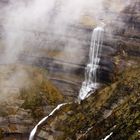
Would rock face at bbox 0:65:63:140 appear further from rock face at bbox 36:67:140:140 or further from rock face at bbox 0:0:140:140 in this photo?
rock face at bbox 36:67:140:140

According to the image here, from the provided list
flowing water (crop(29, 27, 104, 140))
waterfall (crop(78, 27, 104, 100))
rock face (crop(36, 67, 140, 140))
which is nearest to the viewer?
rock face (crop(36, 67, 140, 140))

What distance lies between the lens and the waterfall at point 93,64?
104631mm

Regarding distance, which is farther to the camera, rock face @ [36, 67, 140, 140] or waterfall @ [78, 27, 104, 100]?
waterfall @ [78, 27, 104, 100]

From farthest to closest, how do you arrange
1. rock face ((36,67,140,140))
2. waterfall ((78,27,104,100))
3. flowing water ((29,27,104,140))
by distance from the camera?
waterfall ((78,27,104,100))
flowing water ((29,27,104,140))
rock face ((36,67,140,140))

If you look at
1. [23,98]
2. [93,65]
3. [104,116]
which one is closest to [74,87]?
[93,65]

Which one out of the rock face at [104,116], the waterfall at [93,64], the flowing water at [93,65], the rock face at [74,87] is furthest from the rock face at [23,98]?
the waterfall at [93,64]

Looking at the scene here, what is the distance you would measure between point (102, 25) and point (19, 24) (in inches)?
648

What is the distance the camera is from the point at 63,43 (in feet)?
361

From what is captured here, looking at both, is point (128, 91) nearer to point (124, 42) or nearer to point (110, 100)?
point (110, 100)

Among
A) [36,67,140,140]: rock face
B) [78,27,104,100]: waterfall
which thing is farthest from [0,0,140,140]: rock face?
[78,27,104,100]: waterfall

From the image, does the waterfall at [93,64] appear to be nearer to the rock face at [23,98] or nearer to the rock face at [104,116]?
the rock face at [23,98]

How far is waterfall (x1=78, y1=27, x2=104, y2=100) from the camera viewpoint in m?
105

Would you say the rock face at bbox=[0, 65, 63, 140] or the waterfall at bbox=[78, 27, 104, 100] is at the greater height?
the waterfall at bbox=[78, 27, 104, 100]

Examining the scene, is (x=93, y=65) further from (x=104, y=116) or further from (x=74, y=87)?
(x=104, y=116)
